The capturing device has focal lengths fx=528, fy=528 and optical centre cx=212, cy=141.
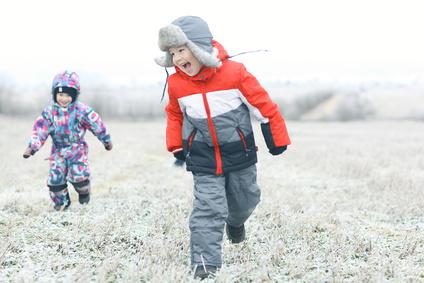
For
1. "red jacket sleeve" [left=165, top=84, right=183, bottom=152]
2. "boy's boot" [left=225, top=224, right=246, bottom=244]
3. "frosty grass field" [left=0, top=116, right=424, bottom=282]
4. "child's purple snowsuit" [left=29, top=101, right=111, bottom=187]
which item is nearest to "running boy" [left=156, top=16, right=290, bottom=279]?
"red jacket sleeve" [left=165, top=84, right=183, bottom=152]

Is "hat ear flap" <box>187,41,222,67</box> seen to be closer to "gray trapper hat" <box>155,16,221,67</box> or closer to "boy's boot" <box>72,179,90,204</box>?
"gray trapper hat" <box>155,16,221,67</box>

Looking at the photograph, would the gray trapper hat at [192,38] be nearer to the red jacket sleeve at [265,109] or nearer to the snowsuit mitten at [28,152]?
the red jacket sleeve at [265,109]

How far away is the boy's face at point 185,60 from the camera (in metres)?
4.22

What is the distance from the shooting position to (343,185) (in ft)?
32.0

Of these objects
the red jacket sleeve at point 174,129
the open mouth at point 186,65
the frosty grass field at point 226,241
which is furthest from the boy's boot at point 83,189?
the open mouth at point 186,65

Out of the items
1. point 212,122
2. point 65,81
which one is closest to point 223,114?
point 212,122

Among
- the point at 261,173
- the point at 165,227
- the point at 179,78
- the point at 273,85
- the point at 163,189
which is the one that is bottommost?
the point at 273,85

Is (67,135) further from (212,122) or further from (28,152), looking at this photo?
(212,122)

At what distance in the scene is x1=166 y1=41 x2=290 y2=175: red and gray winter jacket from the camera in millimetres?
4309

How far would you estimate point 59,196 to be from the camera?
261 inches

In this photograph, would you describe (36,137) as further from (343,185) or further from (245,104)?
(343,185)

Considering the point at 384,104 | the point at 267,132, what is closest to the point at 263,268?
the point at 267,132

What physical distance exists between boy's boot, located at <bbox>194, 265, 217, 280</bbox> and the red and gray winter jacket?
2.53 feet

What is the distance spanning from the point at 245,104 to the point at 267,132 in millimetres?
304
